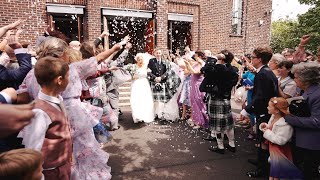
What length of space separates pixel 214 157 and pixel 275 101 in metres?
1.80

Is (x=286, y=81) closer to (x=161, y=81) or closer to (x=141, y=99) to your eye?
(x=161, y=81)

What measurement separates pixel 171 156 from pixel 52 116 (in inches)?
116

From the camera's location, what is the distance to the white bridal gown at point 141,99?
6.61m

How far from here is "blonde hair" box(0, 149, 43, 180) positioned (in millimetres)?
1132

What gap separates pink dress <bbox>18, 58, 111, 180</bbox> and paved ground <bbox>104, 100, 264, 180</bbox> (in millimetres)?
504

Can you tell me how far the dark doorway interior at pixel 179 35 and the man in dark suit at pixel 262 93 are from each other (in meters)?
9.15

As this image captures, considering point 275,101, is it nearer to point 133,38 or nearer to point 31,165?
point 31,165

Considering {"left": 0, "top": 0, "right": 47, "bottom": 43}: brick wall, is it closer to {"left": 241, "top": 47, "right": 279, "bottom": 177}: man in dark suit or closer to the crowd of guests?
the crowd of guests

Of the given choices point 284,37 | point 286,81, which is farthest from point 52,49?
point 284,37

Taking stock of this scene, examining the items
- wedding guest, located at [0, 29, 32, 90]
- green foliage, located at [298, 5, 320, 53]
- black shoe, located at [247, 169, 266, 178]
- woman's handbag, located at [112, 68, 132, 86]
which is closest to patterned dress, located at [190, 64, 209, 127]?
woman's handbag, located at [112, 68, 132, 86]

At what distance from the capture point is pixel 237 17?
14102 millimetres

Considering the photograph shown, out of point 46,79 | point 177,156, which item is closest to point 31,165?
point 46,79

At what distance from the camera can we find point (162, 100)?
6.91 meters

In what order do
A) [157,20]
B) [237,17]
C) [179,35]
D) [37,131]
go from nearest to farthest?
[37,131] < [157,20] < [179,35] < [237,17]
